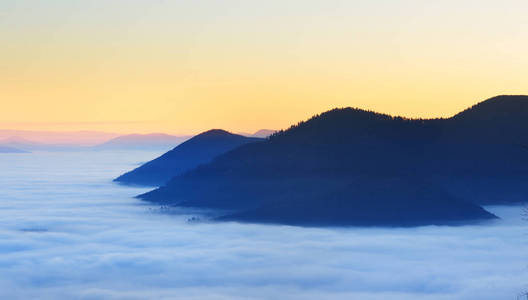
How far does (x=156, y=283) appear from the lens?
185875 mm

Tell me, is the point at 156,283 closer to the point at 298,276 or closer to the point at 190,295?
the point at 190,295

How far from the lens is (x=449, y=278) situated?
192m

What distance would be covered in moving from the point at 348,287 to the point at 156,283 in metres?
46.5

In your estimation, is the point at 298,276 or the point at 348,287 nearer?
the point at 348,287

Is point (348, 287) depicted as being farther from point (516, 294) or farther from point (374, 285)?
point (516, 294)

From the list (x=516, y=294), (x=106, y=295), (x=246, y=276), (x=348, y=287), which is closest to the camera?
(x=516, y=294)

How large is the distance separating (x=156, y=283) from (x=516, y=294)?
83.3m

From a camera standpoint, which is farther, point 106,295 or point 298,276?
point 298,276

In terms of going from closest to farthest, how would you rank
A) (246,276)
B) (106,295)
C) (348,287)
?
(106,295), (348,287), (246,276)

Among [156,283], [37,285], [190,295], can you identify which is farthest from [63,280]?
[190,295]

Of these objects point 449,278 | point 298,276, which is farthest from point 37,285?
point 449,278

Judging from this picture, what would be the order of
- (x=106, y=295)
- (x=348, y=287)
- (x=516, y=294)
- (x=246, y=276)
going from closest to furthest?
(x=516, y=294), (x=106, y=295), (x=348, y=287), (x=246, y=276)

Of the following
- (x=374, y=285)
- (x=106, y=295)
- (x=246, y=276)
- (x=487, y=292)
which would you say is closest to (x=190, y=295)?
(x=106, y=295)

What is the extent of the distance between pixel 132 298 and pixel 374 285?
57.7 meters
